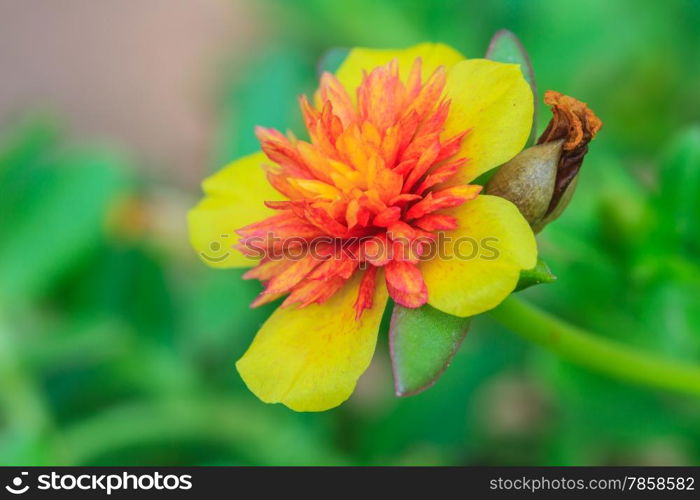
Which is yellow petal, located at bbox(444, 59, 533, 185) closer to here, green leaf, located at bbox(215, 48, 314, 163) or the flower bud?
the flower bud

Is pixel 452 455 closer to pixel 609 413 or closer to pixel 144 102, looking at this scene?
pixel 609 413

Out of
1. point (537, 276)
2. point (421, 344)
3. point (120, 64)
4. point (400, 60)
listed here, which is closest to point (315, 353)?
point (421, 344)

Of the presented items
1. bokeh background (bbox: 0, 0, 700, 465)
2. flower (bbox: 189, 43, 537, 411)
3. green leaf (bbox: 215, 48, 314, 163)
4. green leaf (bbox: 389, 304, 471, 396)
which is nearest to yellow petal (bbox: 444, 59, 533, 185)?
flower (bbox: 189, 43, 537, 411)

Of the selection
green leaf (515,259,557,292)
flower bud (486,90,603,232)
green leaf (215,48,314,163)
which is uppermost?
flower bud (486,90,603,232)

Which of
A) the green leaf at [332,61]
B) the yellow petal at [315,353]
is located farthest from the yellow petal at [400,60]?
the yellow petal at [315,353]

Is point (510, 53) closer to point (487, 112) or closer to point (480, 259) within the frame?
point (487, 112)

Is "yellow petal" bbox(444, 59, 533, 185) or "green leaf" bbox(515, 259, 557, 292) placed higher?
"yellow petal" bbox(444, 59, 533, 185)
